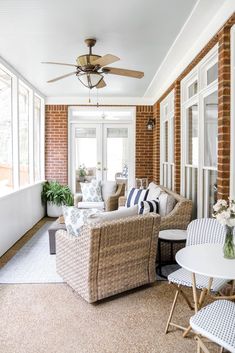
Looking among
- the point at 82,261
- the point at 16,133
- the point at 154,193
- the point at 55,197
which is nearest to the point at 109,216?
the point at 82,261

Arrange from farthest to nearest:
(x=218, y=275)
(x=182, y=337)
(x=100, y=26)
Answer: (x=100, y=26) → (x=182, y=337) → (x=218, y=275)

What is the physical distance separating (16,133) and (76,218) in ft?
8.71

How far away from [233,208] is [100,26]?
247 centimetres

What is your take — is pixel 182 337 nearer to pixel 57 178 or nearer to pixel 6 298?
pixel 6 298

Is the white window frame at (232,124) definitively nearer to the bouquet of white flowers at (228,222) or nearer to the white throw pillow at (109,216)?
the bouquet of white flowers at (228,222)

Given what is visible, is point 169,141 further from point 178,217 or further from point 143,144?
point 178,217

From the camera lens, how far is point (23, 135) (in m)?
6.08

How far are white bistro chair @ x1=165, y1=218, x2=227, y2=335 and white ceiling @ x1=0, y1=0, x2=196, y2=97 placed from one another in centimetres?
203

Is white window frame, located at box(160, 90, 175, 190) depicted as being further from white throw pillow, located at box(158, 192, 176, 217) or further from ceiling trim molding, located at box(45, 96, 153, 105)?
white throw pillow, located at box(158, 192, 176, 217)

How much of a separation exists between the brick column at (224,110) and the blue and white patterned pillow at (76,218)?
129 cm

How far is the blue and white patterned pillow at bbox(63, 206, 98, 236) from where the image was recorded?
3.12 meters

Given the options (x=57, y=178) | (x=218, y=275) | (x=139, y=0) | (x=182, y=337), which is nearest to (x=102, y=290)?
(x=182, y=337)

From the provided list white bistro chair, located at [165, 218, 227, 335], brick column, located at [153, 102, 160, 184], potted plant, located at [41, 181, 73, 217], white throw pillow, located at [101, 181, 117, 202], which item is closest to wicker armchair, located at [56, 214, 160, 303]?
white bistro chair, located at [165, 218, 227, 335]

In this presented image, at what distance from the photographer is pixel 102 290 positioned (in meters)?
3.02
